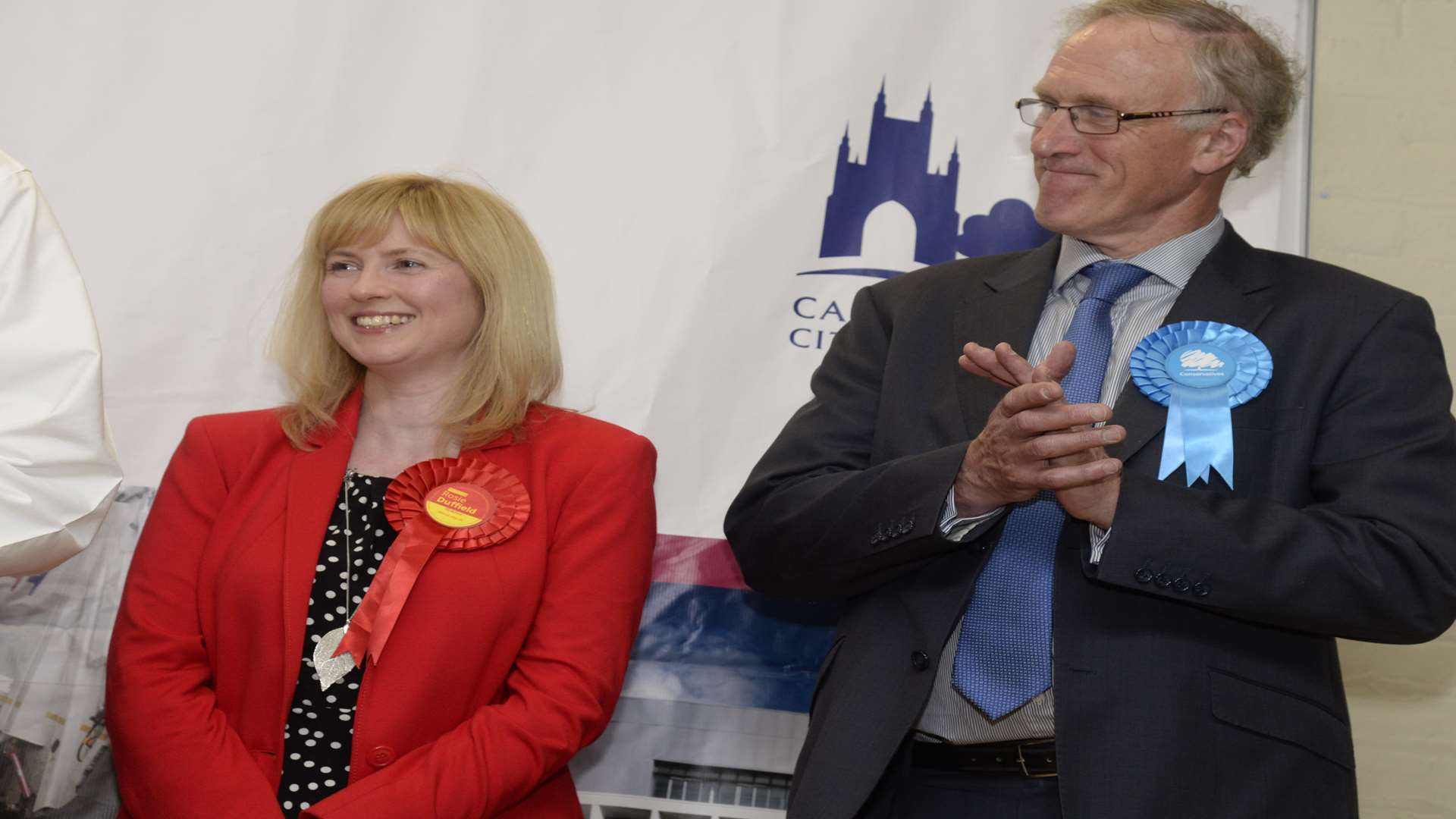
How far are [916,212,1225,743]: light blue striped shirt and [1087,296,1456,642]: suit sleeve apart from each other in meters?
0.08

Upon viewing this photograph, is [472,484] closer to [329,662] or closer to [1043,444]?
[329,662]

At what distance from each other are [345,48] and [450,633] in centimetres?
133

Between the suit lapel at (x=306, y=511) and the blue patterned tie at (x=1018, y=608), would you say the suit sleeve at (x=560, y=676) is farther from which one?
the blue patterned tie at (x=1018, y=608)

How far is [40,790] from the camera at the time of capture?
267 centimetres

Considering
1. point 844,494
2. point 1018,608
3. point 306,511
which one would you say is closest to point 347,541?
point 306,511

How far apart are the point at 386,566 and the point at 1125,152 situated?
4.45 ft

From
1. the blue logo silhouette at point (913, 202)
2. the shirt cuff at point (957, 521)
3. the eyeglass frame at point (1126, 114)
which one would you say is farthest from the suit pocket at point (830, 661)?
the blue logo silhouette at point (913, 202)

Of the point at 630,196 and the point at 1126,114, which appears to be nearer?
the point at 1126,114

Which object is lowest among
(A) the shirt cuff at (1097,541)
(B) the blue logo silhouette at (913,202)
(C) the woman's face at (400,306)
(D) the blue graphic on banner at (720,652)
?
(D) the blue graphic on banner at (720,652)

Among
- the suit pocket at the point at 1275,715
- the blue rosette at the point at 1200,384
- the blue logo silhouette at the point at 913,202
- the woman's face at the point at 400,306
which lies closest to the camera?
the suit pocket at the point at 1275,715

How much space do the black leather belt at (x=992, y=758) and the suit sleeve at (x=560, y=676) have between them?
0.55m

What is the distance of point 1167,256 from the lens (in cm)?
224

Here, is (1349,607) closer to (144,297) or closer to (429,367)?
(429,367)

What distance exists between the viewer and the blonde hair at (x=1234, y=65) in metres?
2.33
